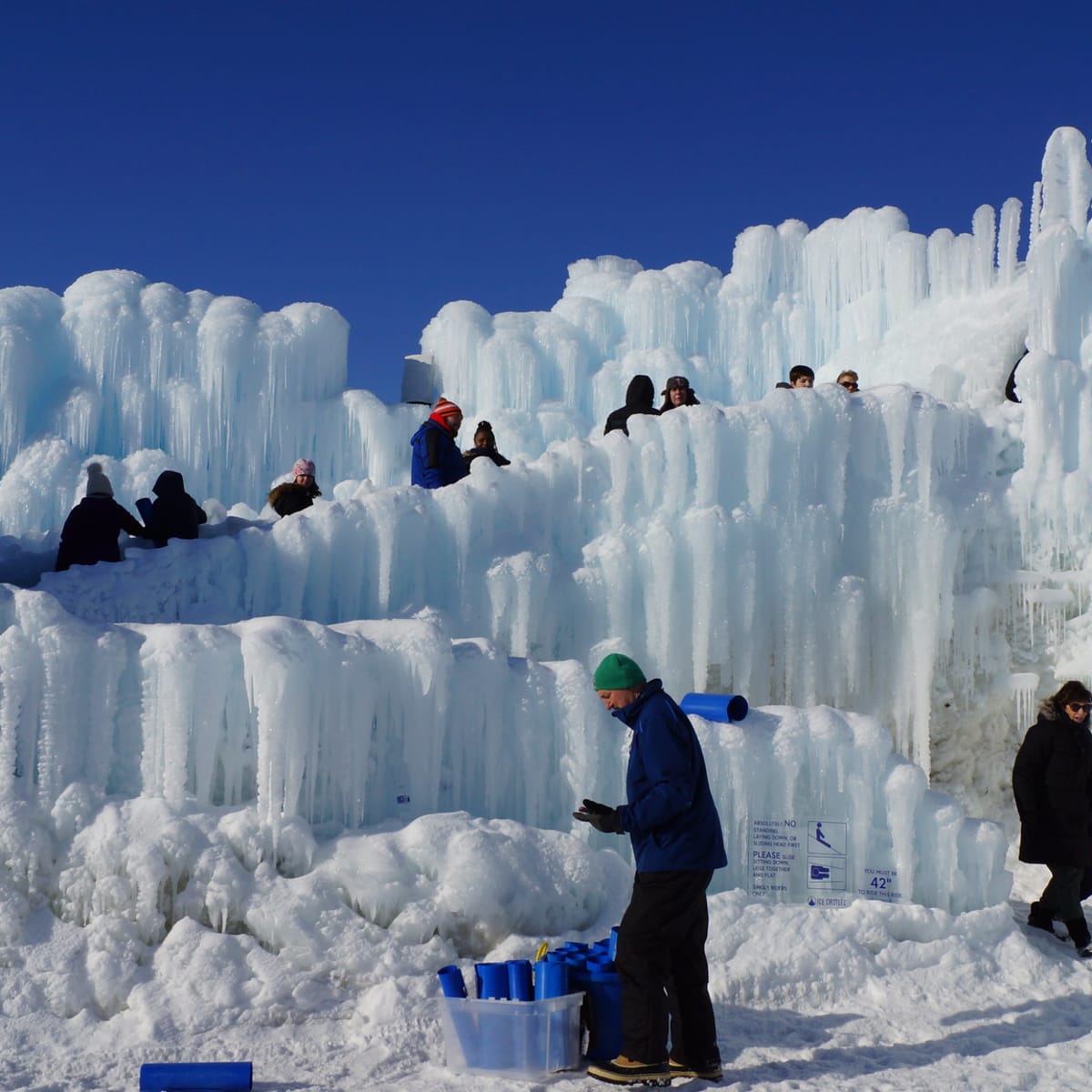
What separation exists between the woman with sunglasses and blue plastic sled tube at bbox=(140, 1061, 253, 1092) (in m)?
4.77

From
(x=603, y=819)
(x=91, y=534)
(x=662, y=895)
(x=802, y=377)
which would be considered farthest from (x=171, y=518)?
(x=802, y=377)

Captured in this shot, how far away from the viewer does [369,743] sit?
662 cm

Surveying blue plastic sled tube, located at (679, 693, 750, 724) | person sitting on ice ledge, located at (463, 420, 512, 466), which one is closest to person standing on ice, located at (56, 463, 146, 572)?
person sitting on ice ledge, located at (463, 420, 512, 466)

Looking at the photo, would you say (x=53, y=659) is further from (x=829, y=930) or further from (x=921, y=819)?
(x=921, y=819)

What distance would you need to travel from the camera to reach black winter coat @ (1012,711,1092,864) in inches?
276

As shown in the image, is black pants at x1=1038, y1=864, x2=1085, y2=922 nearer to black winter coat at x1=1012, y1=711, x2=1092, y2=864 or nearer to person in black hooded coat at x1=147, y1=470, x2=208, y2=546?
black winter coat at x1=1012, y1=711, x2=1092, y2=864

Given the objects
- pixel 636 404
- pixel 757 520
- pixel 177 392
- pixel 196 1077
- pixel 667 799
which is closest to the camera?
pixel 196 1077

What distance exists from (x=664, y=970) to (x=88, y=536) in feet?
16.7

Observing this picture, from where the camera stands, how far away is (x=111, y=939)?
216 inches

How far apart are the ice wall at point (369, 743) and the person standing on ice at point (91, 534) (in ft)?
5.68

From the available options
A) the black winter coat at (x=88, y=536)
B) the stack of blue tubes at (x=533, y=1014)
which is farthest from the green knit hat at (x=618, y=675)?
the black winter coat at (x=88, y=536)

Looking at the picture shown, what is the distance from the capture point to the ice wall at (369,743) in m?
5.98

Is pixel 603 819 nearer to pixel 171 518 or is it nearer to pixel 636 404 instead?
pixel 171 518

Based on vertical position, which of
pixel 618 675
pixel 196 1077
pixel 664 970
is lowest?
pixel 196 1077
